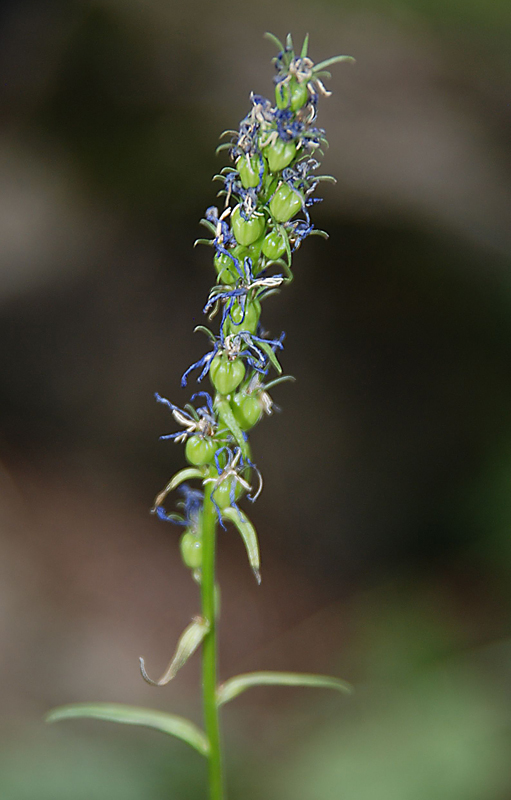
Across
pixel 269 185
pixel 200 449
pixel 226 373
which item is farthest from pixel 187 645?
pixel 269 185

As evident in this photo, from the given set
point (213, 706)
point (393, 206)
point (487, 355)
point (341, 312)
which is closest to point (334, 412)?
point (341, 312)

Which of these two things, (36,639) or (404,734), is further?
(36,639)

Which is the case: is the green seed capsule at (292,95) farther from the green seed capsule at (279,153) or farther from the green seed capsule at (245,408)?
the green seed capsule at (245,408)

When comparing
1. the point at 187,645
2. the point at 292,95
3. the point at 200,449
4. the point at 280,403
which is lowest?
the point at 187,645

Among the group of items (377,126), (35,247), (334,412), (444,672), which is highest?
(377,126)

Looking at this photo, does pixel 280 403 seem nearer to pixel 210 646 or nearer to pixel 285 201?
pixel 210 646

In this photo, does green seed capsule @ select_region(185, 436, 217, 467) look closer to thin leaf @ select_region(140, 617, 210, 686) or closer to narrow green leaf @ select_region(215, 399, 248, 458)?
narrow green leaf @ select_region(215, 399, 248, 458)

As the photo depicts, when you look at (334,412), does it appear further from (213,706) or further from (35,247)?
(213,706)

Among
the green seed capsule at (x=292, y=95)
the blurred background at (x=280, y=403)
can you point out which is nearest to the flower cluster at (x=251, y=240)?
the green seed capsule at (x=292, y=95)
